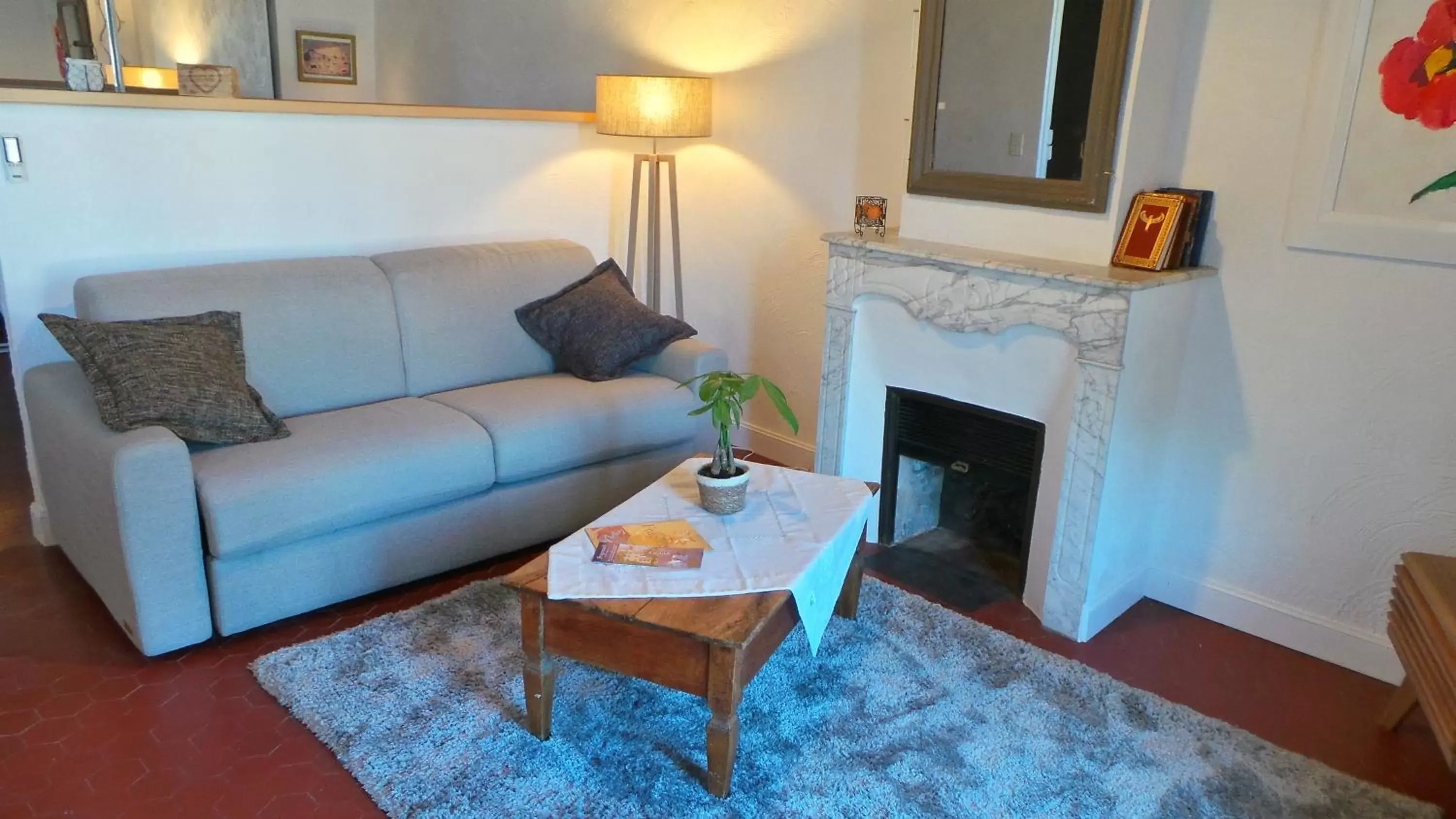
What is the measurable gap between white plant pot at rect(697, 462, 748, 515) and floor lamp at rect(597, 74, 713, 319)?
1.74 meters

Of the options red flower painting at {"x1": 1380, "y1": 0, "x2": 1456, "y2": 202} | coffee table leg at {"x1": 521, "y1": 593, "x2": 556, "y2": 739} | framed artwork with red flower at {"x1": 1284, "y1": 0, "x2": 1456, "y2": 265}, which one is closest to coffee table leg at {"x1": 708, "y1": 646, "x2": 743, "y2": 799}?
coffee table leg at {"x1": 521, "y1": 593, "x2": 556, "y2": 739}

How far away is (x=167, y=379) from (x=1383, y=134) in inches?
120

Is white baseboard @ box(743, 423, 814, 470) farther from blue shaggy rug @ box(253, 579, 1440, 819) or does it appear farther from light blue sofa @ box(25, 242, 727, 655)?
blue shaggy rug @ box(253, 579, 1440, 819)

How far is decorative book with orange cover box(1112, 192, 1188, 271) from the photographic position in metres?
2.49

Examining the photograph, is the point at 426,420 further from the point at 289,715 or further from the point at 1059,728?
the point at 1059,728

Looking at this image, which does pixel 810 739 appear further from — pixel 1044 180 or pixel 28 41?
pixel 28 41

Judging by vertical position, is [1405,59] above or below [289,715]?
above

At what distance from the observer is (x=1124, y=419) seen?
2.53 m

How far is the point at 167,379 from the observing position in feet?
7.97

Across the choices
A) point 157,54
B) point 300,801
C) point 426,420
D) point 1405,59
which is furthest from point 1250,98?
point 157,54

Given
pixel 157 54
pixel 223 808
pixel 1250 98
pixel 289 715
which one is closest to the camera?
pixel 223 808

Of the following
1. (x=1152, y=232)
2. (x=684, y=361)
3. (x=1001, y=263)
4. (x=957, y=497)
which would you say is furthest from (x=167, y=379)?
(x=1152, y=232)

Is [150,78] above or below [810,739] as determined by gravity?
above

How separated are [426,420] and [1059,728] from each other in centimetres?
188
